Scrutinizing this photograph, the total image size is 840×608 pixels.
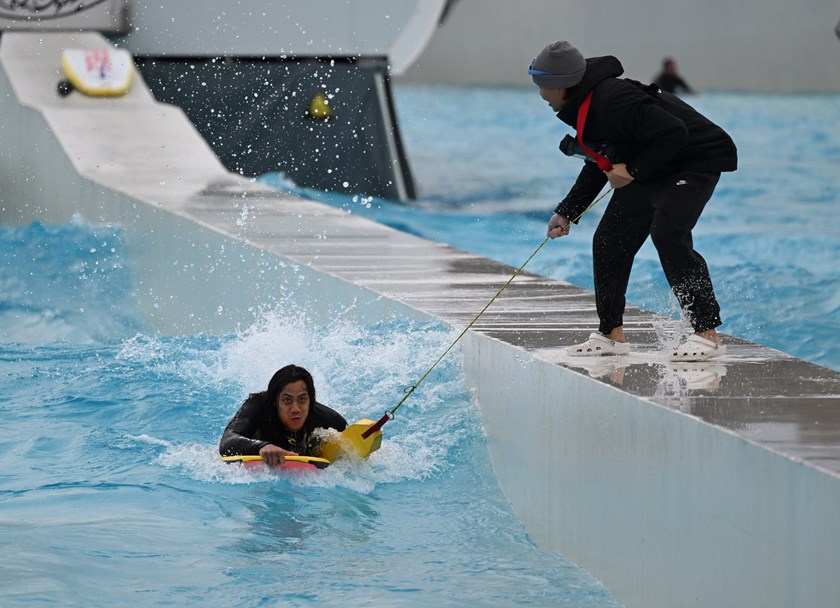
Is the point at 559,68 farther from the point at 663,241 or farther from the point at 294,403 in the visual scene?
the point at 294,403

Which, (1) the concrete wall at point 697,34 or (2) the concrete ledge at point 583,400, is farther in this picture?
(1) the concrete wall at point 697,34

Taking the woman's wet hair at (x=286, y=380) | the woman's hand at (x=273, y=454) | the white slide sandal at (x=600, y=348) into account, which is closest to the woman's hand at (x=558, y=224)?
the white slide sandal at (x=600, y=348)

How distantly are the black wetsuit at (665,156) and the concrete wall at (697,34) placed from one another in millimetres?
32076

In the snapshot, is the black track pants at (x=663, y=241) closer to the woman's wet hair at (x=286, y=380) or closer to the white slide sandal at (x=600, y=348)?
the white slide sandal at (x=600, y=348)

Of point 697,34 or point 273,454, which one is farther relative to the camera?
point 697,34

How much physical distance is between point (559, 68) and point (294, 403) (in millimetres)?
1881

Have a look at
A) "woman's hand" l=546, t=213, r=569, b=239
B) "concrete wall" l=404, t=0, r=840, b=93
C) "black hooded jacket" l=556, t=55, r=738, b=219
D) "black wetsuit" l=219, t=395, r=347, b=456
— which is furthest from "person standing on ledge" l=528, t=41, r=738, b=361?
"concrete wall" l=404, t=0, r=840, b=93

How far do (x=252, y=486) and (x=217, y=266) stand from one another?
→ 4.50m

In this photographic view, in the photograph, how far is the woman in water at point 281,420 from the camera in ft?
20.3

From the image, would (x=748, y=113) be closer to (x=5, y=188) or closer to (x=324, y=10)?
(x=324, y=10)

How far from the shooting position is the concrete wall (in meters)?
37.3

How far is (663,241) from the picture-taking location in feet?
18.3

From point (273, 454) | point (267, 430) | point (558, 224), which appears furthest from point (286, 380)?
point (558, 224)

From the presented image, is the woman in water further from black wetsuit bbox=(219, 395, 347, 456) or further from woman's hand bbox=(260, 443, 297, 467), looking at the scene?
woman's hand bbox=(260, 443, 297, 467)
